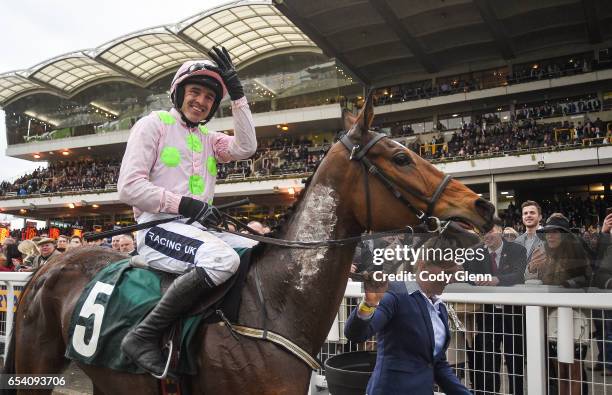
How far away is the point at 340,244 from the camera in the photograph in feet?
7.00

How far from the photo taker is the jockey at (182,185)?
6.75 feet

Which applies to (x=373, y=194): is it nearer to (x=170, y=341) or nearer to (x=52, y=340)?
(x=170, y=341)

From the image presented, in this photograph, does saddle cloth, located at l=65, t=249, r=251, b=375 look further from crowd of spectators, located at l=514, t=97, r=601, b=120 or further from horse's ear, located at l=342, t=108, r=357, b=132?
crowd of spectators, located at l=514, t=97, r=601, b=120

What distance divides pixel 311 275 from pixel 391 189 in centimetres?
53

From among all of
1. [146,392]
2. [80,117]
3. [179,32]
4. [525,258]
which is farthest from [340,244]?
[80,117]

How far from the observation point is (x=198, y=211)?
2176mm

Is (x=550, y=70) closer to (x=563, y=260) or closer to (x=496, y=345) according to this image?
(x=563, y=260)

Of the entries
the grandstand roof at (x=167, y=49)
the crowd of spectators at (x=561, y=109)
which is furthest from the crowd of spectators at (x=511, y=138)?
the grandstand roof at (x=167, y=49)

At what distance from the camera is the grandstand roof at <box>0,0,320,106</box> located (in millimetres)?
28281

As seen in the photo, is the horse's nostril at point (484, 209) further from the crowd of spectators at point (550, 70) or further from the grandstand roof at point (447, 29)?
the crowd of spectators at point (550, 70)

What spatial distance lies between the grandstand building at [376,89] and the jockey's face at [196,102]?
20485mm

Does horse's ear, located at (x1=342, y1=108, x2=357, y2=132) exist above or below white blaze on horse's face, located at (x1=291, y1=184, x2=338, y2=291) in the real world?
above

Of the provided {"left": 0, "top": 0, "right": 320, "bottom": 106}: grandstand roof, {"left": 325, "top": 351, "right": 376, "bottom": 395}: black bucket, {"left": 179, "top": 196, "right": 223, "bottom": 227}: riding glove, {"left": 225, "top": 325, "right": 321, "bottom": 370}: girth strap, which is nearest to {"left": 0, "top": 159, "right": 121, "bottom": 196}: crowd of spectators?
{"left": 0, "top": 0, "right": 320, "bottom": 106}: grandstand roof

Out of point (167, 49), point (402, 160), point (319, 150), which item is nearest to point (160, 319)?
point (402, 160)
